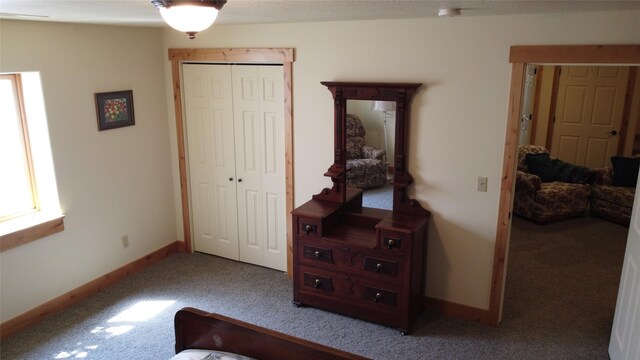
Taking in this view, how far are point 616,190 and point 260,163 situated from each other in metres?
4.18

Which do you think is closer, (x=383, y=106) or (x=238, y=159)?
(x=383, y=106)

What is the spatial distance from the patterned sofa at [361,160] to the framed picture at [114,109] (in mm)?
1917

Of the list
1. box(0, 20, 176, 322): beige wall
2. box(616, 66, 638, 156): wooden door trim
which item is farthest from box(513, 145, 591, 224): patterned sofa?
box(0, 20, 176, 322): beige wall

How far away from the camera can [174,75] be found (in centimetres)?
449

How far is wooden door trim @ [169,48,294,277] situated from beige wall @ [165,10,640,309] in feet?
0.22

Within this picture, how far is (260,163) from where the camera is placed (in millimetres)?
4336

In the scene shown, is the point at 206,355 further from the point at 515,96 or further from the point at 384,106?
the point at 515,96

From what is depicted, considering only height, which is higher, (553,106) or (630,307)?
(553,106)

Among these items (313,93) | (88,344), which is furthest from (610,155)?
(88,344)

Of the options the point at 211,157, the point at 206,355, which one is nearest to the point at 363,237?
the point at 206,355

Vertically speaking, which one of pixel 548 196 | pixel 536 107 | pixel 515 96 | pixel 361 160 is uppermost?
pixel 515 96

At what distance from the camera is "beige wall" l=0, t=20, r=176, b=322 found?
3.53 m

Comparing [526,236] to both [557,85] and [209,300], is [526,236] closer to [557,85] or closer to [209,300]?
[557,85]

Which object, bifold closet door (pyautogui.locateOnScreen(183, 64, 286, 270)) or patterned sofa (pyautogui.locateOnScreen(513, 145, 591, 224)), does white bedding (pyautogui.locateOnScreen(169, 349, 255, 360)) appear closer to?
bifold closet door (pyautogui.locateOnScreen(183, 64, 286, 270))
